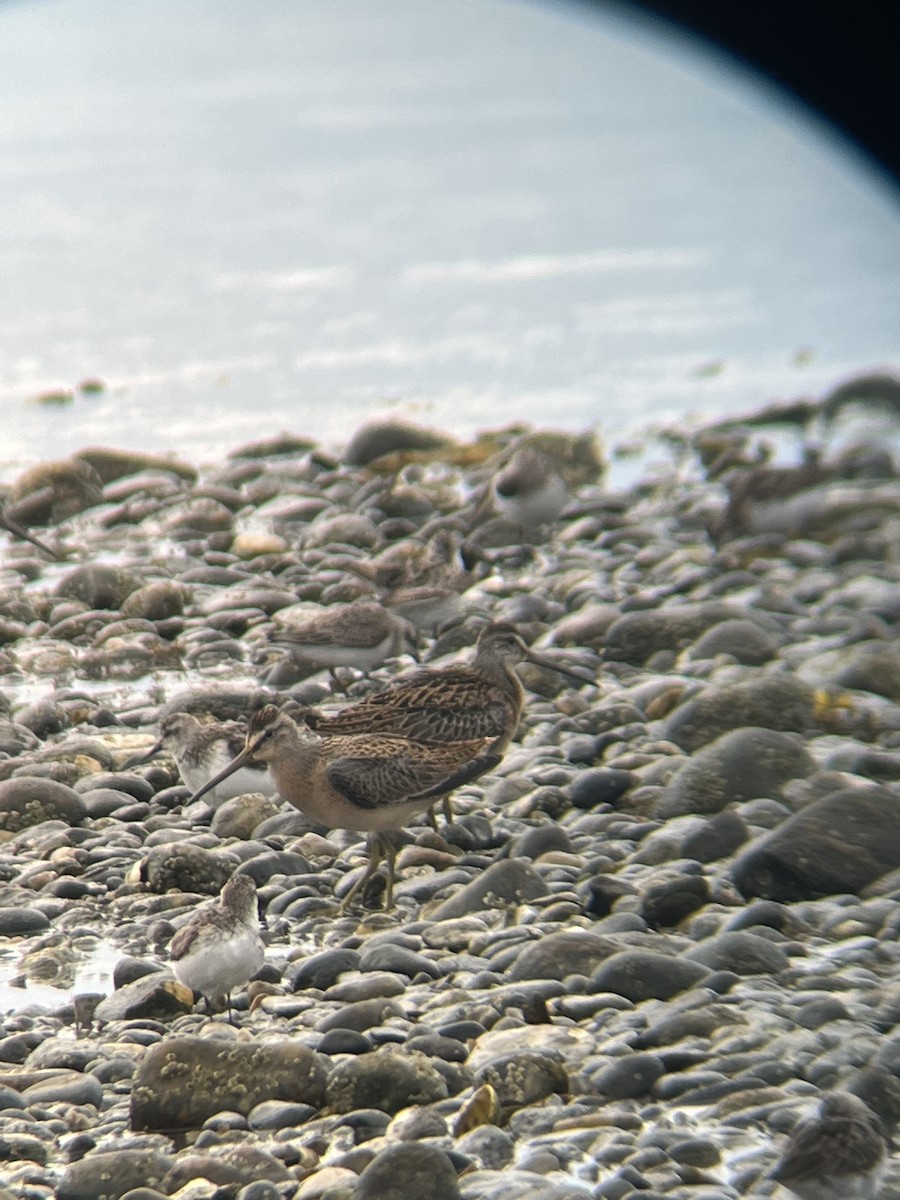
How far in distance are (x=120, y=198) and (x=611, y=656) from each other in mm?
19086

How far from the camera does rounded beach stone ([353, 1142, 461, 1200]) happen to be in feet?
15.9

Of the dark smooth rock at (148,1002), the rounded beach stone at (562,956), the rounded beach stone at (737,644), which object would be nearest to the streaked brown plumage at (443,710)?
the rounded beach stone at (562,956)

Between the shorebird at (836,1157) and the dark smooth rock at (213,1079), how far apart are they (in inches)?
62.1

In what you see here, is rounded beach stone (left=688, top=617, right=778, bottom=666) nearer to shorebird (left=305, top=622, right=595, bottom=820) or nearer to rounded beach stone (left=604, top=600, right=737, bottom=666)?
rounded beach stone (left=604, top=600, right=737, bottom=666)

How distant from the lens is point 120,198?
2762cm

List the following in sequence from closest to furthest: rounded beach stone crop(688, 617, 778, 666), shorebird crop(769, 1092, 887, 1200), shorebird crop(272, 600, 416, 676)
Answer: shorebird crop(769, 1092, 887, 1200), shorebird crop(272, 600, 416, 676), rounded beach stone crop(688, 617, 778, 666)

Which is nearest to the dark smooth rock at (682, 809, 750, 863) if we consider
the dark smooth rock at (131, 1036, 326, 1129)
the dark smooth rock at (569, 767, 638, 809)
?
the dark smooth rock at (569, 767, 638, 809)

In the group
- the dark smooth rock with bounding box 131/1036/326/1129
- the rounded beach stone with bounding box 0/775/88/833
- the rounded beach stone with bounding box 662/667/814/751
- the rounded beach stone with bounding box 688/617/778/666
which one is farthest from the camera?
the rounded beach stone with bounding box 688/617/778/666

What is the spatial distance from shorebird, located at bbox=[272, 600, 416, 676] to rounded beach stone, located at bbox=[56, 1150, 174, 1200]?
527 centimetres

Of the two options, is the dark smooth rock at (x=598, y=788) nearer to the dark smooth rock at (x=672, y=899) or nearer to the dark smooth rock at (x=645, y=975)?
Answer: the dark smooth rock at (x=672, y=899)

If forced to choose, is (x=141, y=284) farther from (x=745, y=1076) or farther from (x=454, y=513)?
(x=745, y=1076)

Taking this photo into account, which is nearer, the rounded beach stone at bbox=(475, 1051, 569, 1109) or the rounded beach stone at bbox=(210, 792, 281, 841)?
the rounded beach stone at bbox=(475, 1051, 569, 1109)

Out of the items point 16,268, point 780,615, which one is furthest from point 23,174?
point 780,615

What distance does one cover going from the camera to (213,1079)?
5633mm
